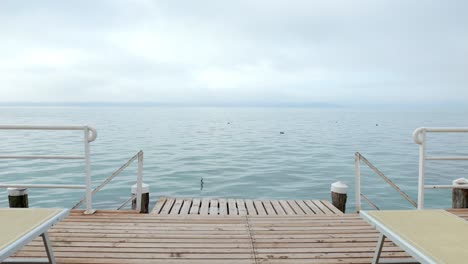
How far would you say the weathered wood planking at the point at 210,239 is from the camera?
124 inches

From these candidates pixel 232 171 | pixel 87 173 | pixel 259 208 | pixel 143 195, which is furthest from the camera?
pixel 232 171

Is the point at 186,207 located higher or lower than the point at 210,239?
lower

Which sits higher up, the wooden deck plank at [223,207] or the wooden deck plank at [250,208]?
the wooden deck plank at [250,208]

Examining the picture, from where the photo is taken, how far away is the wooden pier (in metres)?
3.15

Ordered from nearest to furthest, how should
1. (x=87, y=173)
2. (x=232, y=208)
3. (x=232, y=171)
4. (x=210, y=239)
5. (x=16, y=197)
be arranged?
1. (x=210, y=239)
2. (x=87, y=173)
3. (x=16, y=197)
4. (x=232, y=208)
5. (x=232, y=171)

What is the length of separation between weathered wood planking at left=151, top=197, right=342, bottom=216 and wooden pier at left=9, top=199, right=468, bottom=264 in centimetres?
72

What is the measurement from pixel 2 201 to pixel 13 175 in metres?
3.76

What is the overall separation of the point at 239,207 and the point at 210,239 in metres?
1.94

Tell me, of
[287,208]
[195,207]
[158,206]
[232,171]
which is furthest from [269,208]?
[232,171]

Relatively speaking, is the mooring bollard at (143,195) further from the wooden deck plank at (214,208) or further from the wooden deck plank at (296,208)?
the wooden deck plank at (296,208)

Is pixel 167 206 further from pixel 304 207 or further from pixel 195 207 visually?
pixel 304 207

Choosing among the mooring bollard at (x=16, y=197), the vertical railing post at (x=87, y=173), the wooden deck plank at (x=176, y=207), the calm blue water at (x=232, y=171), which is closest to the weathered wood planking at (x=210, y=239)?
the vertical railing post at (x=87, y=173)

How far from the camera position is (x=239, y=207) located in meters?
5.52

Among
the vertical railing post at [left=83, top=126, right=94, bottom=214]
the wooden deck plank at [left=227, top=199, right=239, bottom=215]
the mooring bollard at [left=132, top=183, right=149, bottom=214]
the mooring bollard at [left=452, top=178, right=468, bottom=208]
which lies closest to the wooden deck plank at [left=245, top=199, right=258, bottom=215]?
the wooden deck plank at [left=227, top=199, right=239, bottom=215]
